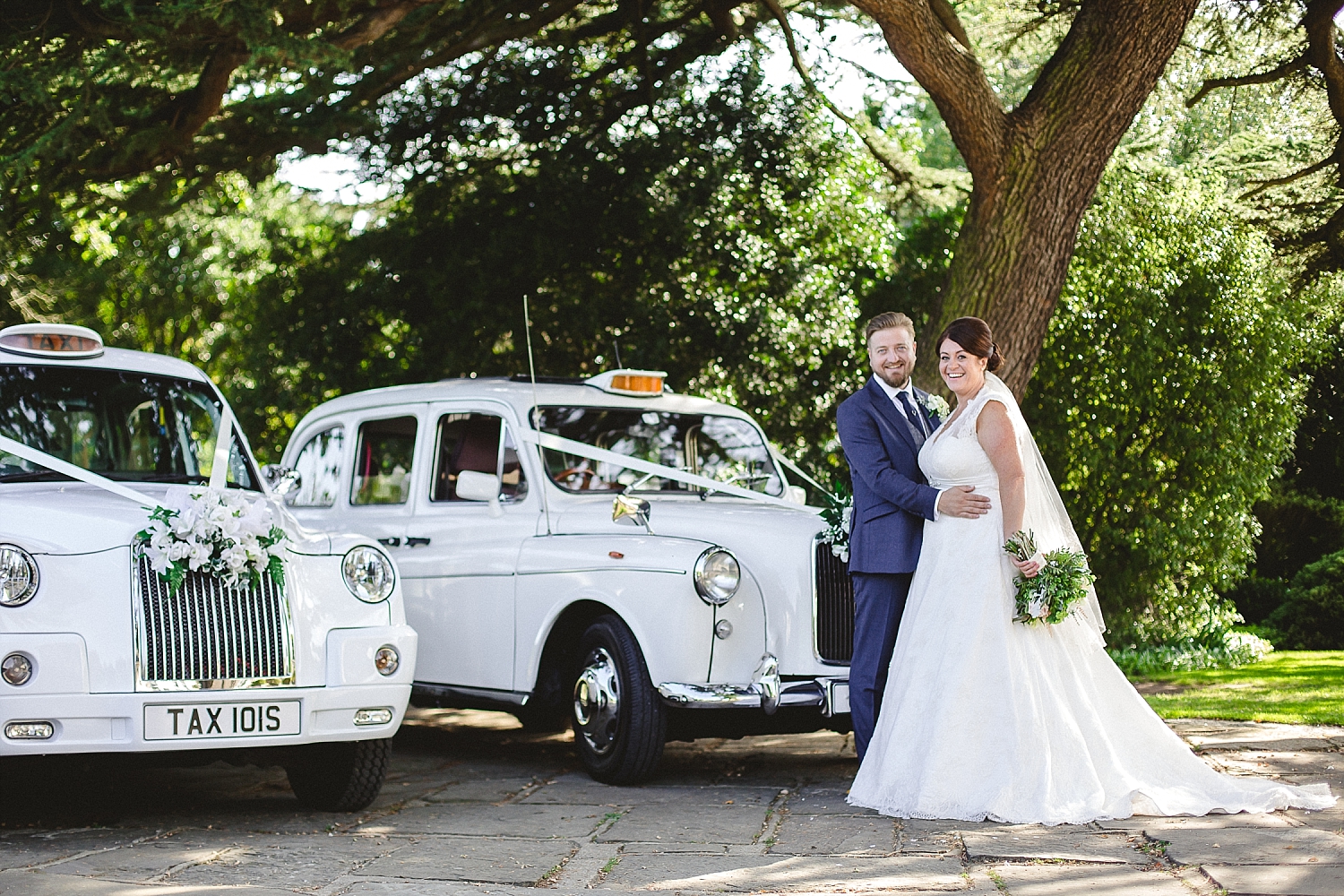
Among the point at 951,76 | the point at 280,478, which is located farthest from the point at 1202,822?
the point at 951,76

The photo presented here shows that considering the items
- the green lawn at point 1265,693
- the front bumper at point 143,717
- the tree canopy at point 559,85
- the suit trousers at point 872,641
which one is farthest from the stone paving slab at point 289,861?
the green lawn at point 1265,693

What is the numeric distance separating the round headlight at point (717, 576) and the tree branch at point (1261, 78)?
656 centimetres

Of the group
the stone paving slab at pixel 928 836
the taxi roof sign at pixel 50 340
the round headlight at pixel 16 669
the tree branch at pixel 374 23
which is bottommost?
the stone paving slab at pixel 928 836

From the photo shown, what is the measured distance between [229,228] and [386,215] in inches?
485

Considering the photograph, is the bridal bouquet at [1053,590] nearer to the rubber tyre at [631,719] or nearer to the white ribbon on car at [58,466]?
the rubber tyre at [631,719]

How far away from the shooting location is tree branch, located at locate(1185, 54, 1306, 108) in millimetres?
10180

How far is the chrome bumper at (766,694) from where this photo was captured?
6.13m

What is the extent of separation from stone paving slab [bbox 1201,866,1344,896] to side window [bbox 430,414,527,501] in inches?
169

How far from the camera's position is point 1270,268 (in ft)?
41.3

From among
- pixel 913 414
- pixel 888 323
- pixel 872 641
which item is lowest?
pixel 872 641

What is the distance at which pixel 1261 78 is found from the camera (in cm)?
1031

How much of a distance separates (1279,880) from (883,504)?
7.75 ft

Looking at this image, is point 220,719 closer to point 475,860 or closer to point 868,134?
point 475,860

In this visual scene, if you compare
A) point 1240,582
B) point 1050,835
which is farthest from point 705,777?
point 1240,582
